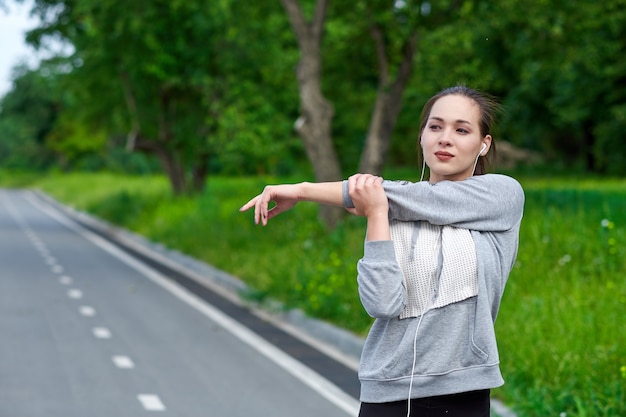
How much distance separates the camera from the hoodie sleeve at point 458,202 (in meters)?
3.03

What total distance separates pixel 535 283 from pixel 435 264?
302 inches

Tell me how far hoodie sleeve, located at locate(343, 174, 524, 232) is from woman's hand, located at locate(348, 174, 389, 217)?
27 millimetres

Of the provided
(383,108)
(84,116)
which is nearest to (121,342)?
(383,108)

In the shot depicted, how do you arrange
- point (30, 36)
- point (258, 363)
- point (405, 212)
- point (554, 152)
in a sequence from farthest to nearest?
point (554, 152) → point (30, 36) → point (258, 363) → point (405, 212)

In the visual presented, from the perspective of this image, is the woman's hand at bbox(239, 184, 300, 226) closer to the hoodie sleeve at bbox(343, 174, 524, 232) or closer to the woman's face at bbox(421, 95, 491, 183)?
the hoodie sleeve at bbox(343, 174, 524, 232)

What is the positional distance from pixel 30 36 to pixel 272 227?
714cm

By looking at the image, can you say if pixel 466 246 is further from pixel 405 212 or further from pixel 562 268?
pixel 562 268

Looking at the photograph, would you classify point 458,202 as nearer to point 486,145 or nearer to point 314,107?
point 486,145

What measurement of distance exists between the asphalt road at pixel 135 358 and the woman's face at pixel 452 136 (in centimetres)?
481

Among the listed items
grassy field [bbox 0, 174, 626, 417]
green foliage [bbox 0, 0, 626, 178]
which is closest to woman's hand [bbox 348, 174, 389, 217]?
grassy field [bbox 0, 174, 626, 417]

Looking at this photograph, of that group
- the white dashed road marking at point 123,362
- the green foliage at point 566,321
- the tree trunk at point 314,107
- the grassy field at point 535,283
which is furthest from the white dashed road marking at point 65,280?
the green foliage at point 566,321

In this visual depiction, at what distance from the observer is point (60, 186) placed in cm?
6153

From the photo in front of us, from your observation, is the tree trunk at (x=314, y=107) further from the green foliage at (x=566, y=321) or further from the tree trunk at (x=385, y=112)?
the green foliage at (x=566, y=321)

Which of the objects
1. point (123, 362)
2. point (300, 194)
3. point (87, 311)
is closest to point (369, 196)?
point (300, 194)
